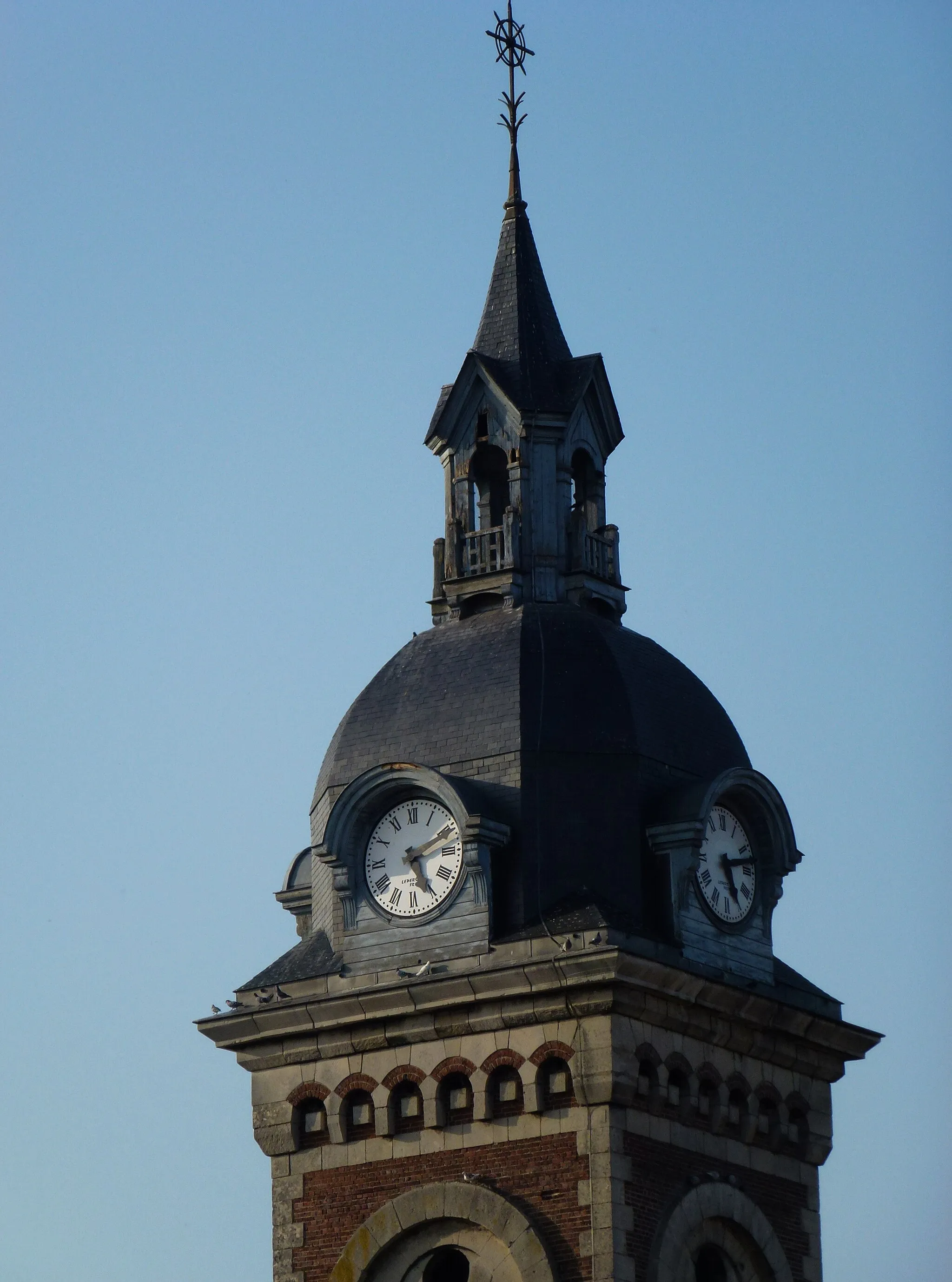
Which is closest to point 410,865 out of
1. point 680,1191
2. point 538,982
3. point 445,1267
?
point 538,982

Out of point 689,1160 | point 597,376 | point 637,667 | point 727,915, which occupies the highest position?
point 597,376

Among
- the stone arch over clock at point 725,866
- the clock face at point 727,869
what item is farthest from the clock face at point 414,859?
the clock face at point 727,869

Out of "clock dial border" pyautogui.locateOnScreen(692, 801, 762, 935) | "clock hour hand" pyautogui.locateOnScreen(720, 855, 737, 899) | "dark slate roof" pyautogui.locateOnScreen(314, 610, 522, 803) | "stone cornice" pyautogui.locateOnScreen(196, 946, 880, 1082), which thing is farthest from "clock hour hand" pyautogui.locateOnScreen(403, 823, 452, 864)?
"clock hour hand" pyautogui.locateOnScreen(720, 855, 737, 899)

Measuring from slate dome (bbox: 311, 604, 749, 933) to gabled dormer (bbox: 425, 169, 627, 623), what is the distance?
699 millimetres

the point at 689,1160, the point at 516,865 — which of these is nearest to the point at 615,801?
the point at 516,865

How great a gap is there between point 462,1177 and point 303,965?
4.23m

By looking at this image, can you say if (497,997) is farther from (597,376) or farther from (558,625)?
(597,376)

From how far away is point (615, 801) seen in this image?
53531mm

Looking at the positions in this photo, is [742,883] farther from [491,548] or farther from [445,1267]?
[445,1267]

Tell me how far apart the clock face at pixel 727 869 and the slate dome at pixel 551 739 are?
0.84 metres

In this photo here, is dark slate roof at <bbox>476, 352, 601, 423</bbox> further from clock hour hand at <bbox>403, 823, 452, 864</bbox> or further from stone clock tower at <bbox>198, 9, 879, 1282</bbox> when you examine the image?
clock hour hand at <bbox>403, 823, 452, 864</bbox>

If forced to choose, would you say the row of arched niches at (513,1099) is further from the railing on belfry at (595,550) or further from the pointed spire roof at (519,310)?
the pointed spire roof at (519,310)

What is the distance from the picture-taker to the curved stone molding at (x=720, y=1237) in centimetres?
5184

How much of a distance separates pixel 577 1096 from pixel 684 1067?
6.61ft
